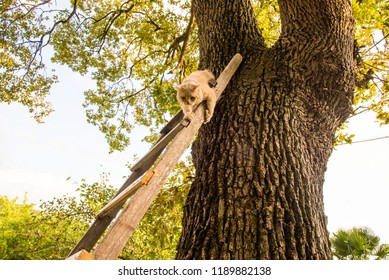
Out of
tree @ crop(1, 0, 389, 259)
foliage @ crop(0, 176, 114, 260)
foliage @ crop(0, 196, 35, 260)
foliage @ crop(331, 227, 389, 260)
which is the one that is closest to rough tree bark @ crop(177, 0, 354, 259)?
tree @ crop(1, 0, 389, 259)

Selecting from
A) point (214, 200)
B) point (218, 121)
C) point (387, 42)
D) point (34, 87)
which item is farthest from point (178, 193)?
point (34, 87)

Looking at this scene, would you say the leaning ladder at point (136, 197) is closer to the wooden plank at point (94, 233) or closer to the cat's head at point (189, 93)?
the wooden plank at point (94, 233)

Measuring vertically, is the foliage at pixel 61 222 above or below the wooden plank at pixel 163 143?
above

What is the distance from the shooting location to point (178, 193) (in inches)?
204

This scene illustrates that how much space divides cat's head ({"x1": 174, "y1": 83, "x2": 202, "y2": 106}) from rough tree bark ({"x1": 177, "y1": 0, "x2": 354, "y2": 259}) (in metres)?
0.30

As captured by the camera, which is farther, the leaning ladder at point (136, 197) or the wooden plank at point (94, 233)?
the wooden plank at point (94, 233)

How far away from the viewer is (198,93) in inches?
121

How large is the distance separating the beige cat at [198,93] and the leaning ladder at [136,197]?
0.11m

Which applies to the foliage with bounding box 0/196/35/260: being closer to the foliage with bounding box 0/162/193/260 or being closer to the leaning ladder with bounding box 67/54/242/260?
the foliage with bounding box 0/162/193/260

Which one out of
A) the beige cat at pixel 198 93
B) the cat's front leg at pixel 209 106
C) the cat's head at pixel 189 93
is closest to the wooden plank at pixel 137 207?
the beige cat at pixel 198 93

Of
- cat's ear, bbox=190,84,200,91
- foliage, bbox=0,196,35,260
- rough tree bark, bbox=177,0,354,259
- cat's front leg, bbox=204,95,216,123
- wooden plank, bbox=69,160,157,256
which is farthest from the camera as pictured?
foliage, bbox=0,196,35,260

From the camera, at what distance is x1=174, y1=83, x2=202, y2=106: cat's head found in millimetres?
3140

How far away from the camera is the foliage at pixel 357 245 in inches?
286

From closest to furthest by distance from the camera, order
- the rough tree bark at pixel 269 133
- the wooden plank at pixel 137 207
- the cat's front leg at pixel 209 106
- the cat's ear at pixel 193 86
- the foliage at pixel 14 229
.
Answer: the wooden plank at pixel 137 207 < the rough tree bark at pixel 269 133 < the cat's front leg at pixel 209 106 < the cat's ear at pixel 193 86 < the foliage at pixel 14 229
